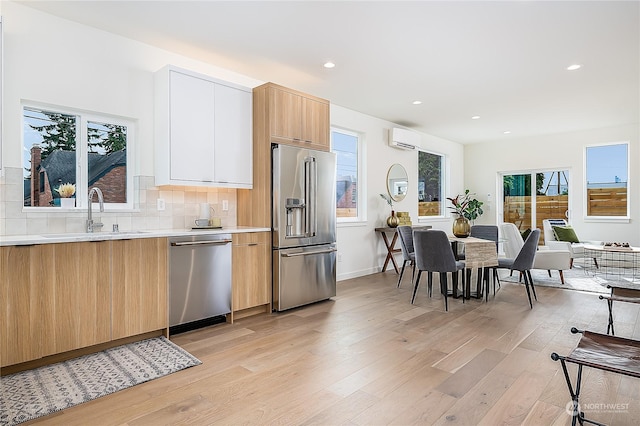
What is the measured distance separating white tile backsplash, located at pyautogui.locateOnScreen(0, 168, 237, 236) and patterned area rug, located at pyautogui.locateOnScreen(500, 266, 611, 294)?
4.58 metres

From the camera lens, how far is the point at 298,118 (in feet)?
14.0

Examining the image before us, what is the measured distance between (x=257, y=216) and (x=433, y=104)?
3457 mm

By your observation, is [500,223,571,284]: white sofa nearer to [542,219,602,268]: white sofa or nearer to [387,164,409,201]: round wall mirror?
[542,219,602,268]: white sofa

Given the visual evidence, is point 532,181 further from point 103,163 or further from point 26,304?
point 26,304

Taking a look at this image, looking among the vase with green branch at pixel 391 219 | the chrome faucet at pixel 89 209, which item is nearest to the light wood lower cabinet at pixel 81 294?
the chrome faucet at pixel 89 209

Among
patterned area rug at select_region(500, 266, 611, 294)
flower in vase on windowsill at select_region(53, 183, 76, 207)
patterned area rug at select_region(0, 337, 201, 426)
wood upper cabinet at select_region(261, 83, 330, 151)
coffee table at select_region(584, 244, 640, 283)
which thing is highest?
wood upper cabinet at select_region(261, 83, 330, 151)

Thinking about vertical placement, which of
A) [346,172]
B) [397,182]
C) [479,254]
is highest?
[346,172]

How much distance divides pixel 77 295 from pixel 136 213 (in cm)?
106

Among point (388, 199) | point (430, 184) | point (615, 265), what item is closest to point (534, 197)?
point (615, 265)

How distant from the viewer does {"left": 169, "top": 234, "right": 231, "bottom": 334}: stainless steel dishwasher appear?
3.24 meters

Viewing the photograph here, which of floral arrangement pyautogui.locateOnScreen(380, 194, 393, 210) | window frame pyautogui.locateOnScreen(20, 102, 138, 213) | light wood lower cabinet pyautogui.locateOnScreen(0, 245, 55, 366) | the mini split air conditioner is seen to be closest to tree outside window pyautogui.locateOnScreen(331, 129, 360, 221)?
floral arrangement pyautogui.locateOnScreen(380, 194, 393, 210)

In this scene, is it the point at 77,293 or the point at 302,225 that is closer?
the point at 77,293

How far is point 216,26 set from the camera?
3.28 meters

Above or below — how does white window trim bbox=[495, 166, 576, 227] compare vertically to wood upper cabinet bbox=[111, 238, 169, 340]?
above
